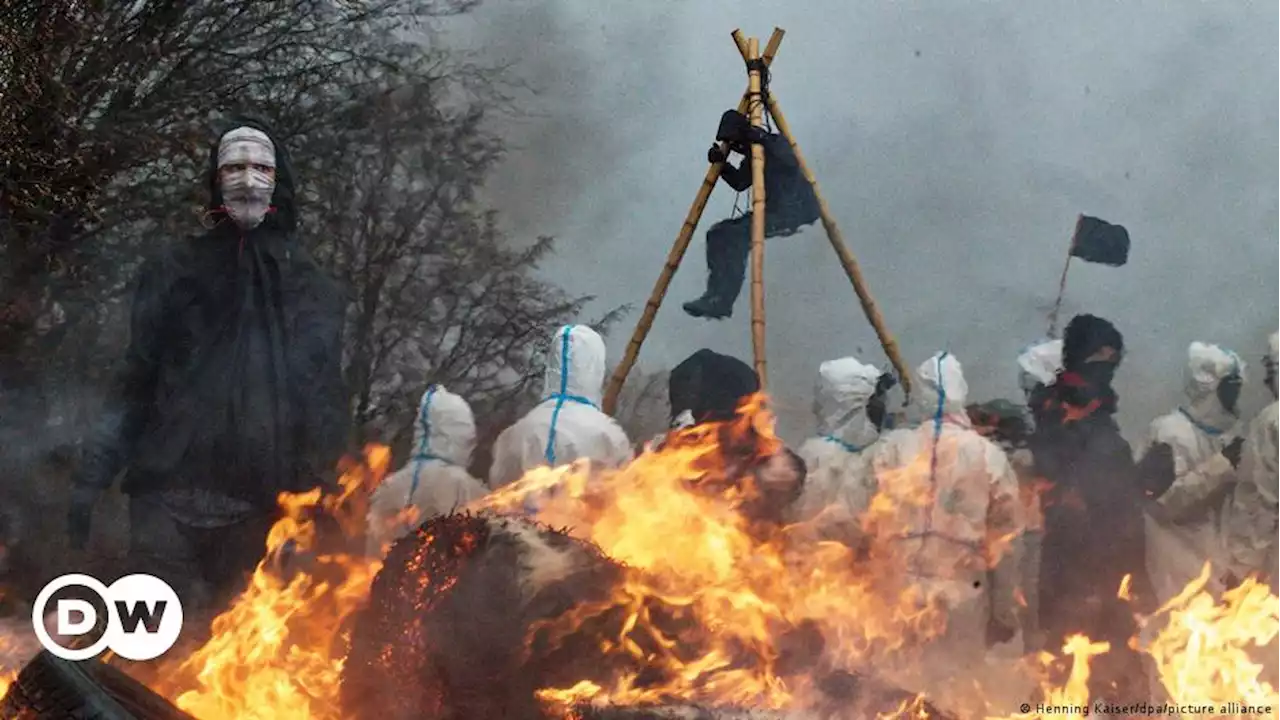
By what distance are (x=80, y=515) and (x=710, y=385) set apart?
2.07m

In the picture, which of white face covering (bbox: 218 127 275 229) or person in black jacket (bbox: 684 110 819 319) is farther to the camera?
person in black jacket (bbox: 684 110 819 319)

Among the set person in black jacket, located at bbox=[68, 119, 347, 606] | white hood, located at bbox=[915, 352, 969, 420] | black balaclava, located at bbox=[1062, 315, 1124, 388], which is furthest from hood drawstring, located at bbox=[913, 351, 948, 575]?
person in black jacket, located at bbox=[68, 119, 347, 606]

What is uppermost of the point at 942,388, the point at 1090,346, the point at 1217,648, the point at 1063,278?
the point at 1063,278

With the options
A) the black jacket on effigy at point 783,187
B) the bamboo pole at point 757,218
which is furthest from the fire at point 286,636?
the black jacket on effigy at point 783,187

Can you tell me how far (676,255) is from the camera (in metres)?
4.11

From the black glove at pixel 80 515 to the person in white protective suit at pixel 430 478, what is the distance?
885 mm

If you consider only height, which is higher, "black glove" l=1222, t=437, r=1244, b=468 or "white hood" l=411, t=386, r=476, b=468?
"white hood" l=411, t=386, r=476, b=468

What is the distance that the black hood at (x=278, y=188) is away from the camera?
13.0ft

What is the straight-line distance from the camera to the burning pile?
2.50 m

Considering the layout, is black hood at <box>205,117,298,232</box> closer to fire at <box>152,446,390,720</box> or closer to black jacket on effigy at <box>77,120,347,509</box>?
black jacket on effigy at <box>77,120,347,509</box>

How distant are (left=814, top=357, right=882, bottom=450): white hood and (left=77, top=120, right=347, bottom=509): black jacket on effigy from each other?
5.30ft

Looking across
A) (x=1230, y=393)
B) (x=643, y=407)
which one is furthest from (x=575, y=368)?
(x=1230, y=393)

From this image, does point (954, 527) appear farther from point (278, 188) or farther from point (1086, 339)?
point (278, 188)

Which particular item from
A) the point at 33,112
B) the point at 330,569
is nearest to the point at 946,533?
the point at 330,569
